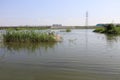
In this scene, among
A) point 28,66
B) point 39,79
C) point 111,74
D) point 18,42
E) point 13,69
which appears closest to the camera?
point 39,79

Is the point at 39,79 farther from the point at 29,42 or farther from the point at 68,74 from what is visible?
the point at 29,42

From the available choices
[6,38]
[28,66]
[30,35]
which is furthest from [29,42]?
[28,66]

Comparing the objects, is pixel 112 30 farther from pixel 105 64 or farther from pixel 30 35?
pixel 105 64

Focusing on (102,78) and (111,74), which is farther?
(111,74)

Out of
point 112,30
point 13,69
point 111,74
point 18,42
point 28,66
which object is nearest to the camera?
point 111,74

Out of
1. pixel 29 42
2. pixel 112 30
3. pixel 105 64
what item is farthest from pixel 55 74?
pixel 112 30

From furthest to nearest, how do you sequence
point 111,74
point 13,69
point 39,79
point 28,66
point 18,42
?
1. point 18,42
2. point 28,66
3. point 13,69
4. point 111,74
5. point 39,79

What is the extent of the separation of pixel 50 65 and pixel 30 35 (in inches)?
410

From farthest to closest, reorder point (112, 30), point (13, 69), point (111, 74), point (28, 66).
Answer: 1. point (112, 30)
2. point (28, 66)
3. point (13, 69)
4. point (111, 74)

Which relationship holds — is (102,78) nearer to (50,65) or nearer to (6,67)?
(50,65)

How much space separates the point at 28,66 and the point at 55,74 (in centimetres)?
179

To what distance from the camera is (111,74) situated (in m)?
7.31

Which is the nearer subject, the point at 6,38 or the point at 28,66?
the point at 28,66

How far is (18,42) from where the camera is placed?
18.7 meters
